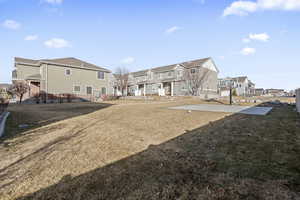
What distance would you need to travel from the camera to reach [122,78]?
39938 mm

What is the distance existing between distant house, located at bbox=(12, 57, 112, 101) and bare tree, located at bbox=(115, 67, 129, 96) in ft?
42.7

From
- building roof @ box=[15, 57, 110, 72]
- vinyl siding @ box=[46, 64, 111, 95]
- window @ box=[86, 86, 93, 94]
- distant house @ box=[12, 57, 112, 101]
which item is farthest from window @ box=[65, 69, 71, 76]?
window @ box=[86, 86, 93, 94]

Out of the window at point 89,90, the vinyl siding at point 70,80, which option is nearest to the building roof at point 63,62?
the vinyl siding at point 70,80

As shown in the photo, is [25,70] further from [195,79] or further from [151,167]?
[195,79]

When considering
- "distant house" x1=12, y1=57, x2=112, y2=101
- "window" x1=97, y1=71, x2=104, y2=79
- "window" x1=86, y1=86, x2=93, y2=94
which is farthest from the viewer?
"window" x1=97, y1=71, x2=104, y2=79

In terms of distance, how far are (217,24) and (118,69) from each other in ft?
98.4

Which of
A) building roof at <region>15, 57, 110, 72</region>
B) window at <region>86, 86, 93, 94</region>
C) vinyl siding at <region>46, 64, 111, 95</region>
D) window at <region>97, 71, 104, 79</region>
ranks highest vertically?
building roof at <region>15, 57, 110, 72</region>

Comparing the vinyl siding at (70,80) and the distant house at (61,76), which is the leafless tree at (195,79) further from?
the vinyl siding at (70,80)

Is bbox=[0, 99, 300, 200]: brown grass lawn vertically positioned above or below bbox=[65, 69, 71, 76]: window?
below

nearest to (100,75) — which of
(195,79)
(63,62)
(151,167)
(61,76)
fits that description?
(63,62)

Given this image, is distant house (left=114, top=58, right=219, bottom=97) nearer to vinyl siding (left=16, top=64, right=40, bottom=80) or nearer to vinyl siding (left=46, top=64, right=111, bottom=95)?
vinyl siding (left=46, top=64, right=111, bottom=95)

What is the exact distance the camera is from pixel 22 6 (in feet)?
42.1

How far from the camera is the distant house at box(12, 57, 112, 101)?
2048 centimetres

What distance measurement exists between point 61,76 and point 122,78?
19159 mm
